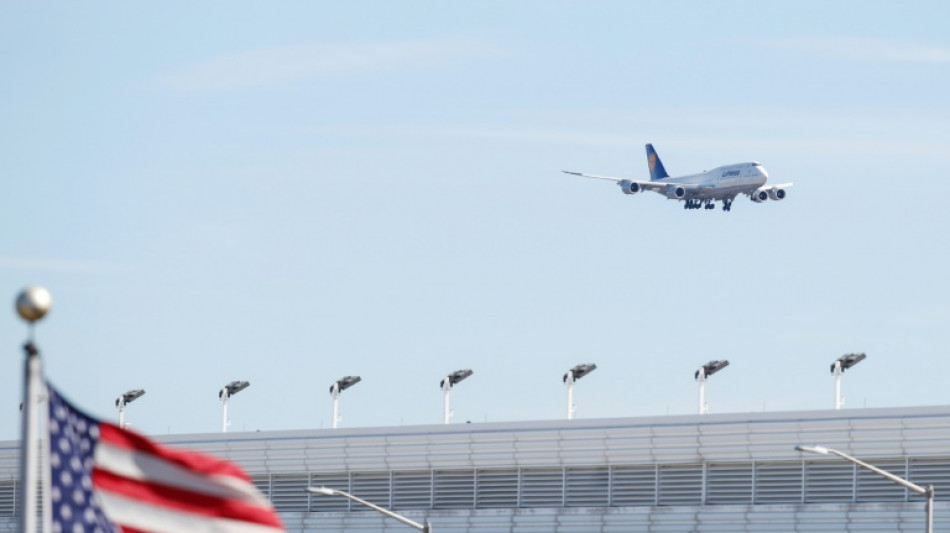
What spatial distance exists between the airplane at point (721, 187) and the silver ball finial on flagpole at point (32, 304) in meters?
Answer: 113

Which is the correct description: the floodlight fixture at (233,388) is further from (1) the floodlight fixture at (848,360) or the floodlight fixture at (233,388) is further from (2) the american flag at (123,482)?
(2) the american flag at (123,482)

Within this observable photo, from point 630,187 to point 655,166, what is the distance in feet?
→ 104

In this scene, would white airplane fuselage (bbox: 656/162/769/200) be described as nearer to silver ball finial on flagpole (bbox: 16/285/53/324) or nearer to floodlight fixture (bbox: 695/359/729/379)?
floodlight fixture (bbox: 695/359/729/379)

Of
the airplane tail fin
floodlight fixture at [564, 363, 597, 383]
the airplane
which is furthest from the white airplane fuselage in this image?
floodlight fixture at [564, 363, 597, 383]

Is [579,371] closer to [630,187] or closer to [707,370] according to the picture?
[707,370]

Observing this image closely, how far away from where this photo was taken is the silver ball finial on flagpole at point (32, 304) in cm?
1898

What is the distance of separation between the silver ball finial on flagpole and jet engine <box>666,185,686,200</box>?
389 feet

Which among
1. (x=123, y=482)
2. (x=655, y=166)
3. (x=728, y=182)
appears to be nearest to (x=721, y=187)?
(x=728, y=182)

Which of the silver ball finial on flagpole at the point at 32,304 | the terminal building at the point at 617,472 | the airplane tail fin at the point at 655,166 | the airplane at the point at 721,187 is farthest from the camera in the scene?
the airplane tail fin at the point at 655,166

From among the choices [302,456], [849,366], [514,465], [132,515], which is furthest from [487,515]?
[132,515]

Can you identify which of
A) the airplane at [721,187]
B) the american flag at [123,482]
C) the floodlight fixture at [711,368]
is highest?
the airplane at [721,187]

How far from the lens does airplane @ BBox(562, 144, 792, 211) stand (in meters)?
132

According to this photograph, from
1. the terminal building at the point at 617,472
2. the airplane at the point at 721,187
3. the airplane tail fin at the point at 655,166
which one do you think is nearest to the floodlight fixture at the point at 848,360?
the terminal building at the point at 617,472

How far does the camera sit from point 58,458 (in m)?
19.9
